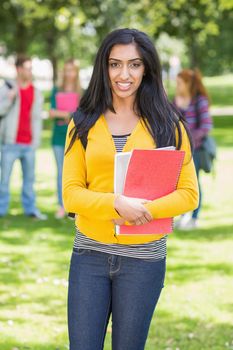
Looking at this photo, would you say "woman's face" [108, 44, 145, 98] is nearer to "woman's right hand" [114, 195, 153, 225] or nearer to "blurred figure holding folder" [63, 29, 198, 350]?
"blurred figure holding folder" [63, 29, 198, 350]

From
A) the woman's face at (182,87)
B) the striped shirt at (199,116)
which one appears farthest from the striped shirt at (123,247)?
the woman's face at (182,87)

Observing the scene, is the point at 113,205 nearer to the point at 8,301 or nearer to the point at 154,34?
the point at 8,301

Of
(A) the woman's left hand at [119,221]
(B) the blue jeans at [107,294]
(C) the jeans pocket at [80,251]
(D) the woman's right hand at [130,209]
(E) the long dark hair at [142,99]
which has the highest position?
(E) the long dark hair at [142,99]

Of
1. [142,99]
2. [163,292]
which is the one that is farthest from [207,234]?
[142,99]

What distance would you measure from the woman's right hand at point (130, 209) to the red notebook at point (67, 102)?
6.78m

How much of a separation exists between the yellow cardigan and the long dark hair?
37mm

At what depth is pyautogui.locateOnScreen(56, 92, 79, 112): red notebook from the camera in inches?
401

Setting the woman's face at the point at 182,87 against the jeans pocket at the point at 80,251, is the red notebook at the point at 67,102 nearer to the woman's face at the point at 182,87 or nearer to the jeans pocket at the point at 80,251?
the woman's face at the point at 182,87

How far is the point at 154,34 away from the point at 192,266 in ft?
43.3

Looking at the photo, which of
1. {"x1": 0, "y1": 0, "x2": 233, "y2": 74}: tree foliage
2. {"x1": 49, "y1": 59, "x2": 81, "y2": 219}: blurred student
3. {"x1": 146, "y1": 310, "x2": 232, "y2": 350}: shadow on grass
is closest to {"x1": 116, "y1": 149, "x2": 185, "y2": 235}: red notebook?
{"x1": 146, "y1": 310, "x2": 232, "y2": 350}: shadow on grass

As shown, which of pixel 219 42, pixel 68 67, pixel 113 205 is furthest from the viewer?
pixel 219 42

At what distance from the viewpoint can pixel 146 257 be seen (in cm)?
362

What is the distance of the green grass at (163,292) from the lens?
5906 millimetres

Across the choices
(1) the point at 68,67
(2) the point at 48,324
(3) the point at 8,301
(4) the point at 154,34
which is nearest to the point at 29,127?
(1) the point at 68,67
